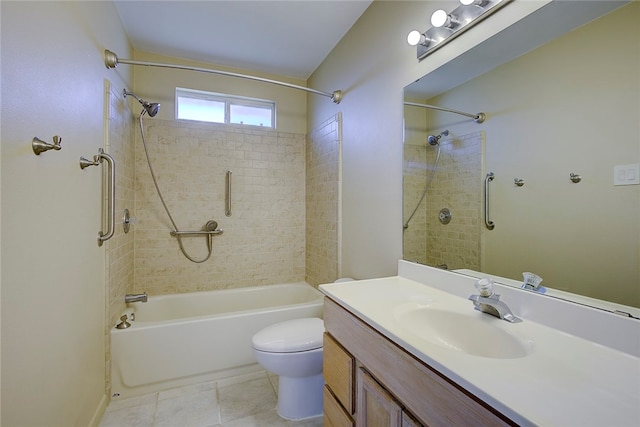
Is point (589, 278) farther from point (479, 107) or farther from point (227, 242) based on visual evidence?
point (227, 242)

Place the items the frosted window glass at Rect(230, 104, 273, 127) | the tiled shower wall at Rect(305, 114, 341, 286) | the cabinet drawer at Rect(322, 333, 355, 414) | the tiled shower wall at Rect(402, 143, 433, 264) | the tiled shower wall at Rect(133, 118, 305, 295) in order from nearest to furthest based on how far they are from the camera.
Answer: the cabinet drawer at Rect(322, 333, 355, 414) < the tiled shower wall at Rect(402, 143, 433, 264) < the tiled shower wall at Rect(305, 114, 341, 286) < the tiled shower wall at Rect(133, 118, 305, 295) < the frosted window glass at Rect(230, 104, 273, 127)

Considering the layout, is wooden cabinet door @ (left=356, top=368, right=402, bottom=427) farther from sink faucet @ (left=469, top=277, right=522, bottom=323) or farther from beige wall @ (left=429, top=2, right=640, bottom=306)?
beige wall @ (left=429, top=2, right=640, bottom=306)

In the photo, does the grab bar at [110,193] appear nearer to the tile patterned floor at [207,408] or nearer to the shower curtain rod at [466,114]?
the tile patterned floor at [207,408]

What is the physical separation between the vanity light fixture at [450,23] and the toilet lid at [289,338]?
1613 mm

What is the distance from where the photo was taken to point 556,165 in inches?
35.9

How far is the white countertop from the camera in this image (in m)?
0.48

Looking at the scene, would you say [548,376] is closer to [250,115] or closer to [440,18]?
[440,18]

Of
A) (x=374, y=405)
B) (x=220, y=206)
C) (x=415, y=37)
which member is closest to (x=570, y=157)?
(x=415, y=37)

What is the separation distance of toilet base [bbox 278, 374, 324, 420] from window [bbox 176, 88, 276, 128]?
2328mm

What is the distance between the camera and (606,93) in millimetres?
793

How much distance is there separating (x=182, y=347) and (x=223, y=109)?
216 centimetres

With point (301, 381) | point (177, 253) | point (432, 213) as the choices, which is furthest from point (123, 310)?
point (432, 213)

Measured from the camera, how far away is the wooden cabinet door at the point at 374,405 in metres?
0.79

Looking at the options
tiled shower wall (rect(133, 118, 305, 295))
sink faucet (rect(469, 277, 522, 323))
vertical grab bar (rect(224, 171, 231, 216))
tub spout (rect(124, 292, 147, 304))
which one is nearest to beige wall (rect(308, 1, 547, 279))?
sink faucet (rect(469, 277, 522, 323))
